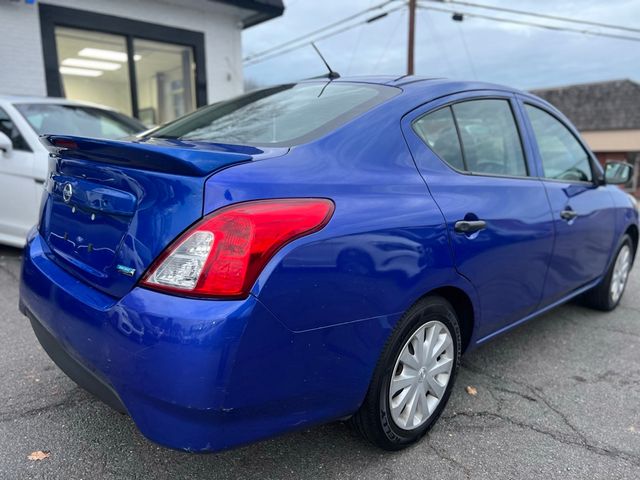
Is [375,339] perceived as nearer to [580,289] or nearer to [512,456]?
[512,456]

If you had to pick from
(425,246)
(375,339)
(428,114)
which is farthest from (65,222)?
(428,114)

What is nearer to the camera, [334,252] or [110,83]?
[334,252]

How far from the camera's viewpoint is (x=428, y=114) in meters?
2.35

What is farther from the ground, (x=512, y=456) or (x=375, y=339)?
(x=375, y=339)

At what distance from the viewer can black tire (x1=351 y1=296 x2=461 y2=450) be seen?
78.4 inches

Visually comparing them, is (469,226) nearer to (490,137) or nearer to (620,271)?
(490,137)

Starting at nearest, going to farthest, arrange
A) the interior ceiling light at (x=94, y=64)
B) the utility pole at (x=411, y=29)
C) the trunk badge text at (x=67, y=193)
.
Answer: the trunk badge text at (x=67, y=193)
the interior ceiling light at (x=94, y=64)
the utility pole at (x=411, y=29)

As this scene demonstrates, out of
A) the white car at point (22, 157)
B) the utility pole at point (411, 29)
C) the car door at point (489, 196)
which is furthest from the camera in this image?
the utility pole at point (411, 29)

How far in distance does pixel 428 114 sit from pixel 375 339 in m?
1.08

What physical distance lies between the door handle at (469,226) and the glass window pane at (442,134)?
29 centimetres

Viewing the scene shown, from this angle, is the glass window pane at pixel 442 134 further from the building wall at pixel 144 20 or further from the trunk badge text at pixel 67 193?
the building wall at pixel 144 20

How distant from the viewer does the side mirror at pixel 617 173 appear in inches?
152

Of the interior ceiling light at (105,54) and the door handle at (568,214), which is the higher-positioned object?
the interior ceiling light at (105,54)

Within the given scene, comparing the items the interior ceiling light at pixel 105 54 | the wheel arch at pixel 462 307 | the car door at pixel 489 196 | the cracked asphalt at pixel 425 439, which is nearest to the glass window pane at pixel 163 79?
the interior ceiling light at pixel 105 54
